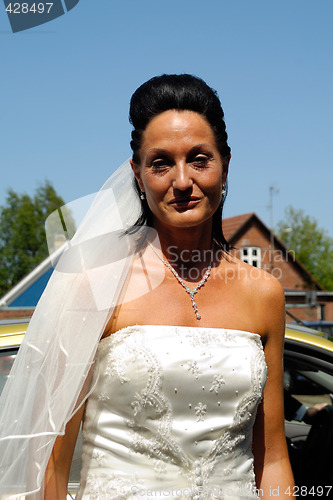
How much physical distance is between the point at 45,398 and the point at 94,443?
226 millimetres

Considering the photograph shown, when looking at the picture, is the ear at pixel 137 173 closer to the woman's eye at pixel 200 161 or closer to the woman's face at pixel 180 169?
the woman's face at pixel 180 169

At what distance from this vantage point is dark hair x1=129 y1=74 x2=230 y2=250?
1949mm

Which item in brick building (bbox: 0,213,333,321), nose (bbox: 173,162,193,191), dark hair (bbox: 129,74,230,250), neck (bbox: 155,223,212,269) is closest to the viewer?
nose (bbox: 173,162,193,191)

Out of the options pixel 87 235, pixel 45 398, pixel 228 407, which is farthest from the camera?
pixel 87 235

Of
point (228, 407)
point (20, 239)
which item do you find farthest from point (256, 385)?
point (20, 239)

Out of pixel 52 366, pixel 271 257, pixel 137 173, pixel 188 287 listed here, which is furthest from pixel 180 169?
pixel 271 257

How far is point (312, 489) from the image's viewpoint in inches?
131

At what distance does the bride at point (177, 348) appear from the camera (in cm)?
178

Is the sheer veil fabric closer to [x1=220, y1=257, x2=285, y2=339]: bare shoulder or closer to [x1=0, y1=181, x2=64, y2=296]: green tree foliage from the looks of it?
[x1=220, y1=257, x2=285, y2=339]: bare shoulder

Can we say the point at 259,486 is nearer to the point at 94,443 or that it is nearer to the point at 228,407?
the point at 228,407

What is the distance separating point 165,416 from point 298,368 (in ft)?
4.70

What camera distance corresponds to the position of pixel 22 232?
46031 millimetres

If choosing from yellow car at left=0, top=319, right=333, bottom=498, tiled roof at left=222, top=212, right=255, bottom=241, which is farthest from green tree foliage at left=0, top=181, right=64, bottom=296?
yellow car at left=0, top=319, right=333, bottom=498

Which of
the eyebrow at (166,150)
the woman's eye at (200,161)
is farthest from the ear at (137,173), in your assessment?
the woman's eye at (200,161)
